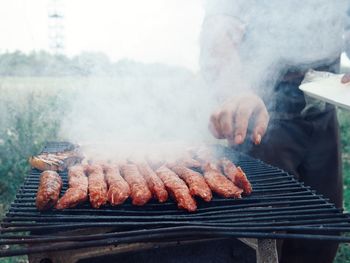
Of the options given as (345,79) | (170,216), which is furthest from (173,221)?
(345,79)

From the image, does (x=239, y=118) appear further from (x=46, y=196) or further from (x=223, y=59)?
(x=46, y=196)

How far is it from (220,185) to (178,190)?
34cm

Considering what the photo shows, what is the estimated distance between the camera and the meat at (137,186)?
253 centimetres

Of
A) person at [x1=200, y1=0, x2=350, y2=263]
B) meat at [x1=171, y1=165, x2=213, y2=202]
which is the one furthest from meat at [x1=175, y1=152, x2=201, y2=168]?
person at [x1=200, y1=0, x2=350, y2=263]

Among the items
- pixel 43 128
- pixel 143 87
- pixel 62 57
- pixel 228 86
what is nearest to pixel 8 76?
pixel 62 57

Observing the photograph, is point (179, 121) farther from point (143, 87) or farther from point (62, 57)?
point (62, 57)

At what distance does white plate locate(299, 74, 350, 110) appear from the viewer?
3.02 m

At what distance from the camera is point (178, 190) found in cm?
259

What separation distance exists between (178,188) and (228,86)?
1568mm

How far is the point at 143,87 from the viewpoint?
23.9 ft

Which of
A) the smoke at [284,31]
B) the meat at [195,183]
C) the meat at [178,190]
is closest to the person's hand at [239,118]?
the meat at [195,183]

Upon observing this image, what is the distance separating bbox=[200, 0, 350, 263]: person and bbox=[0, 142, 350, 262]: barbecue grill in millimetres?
1710

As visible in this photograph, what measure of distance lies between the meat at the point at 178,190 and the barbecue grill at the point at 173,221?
52 millimetres

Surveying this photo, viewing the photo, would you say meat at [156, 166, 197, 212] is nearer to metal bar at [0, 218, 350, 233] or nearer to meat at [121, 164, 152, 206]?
meat at [121, 164, 152, 206]
